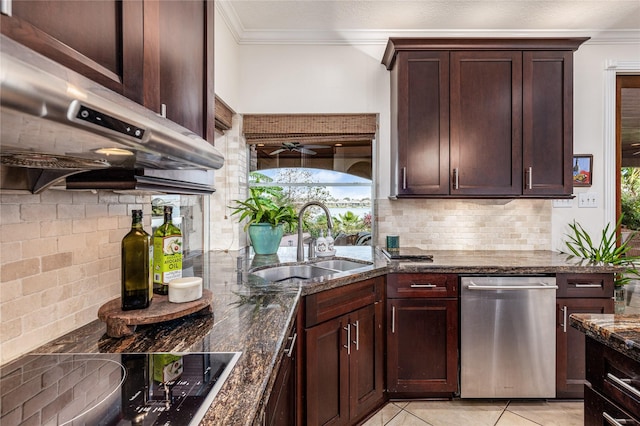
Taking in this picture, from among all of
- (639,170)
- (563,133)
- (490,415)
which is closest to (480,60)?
(563,133)

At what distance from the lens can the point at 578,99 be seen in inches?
110

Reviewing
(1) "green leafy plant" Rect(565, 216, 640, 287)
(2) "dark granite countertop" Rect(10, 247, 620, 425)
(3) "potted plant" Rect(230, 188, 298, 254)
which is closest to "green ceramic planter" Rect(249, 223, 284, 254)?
(3) "potted plant" Rect(230, 188, 298, 254)

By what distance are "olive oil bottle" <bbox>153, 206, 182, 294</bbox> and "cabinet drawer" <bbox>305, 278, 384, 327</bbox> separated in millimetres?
656

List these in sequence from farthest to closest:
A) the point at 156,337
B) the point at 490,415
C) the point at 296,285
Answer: the point at 490,415 < the point at 296,285 < the point at 156,337

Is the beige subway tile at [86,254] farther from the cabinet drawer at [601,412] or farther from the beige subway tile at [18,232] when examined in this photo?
the cabinet drawer at [601,412]

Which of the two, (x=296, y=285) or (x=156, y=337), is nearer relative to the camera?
(x=156, y=337)

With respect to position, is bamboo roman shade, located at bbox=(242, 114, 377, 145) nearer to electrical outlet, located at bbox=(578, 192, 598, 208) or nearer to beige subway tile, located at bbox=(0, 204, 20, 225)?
electrical outlet, located at bbox=(578, 192, 598, 208)

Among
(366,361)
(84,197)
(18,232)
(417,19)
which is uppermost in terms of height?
(417,19)

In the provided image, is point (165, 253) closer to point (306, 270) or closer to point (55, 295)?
point (55, 295)

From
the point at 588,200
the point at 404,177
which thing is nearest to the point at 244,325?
the point at 404,177

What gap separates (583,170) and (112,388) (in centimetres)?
338

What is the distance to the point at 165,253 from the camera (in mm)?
1225

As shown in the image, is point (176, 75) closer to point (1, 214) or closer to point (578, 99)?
point (1, 214)

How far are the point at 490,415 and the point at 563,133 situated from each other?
2.00 meters
